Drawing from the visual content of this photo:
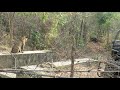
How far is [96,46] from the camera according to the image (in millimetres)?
4113

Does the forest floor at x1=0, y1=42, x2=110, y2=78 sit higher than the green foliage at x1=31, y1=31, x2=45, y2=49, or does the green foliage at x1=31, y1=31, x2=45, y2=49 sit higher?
the green foliage at x1=31, y1=31, x2=45, y2=49

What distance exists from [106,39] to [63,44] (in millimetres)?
652

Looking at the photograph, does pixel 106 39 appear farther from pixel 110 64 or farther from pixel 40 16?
pixel 40 16

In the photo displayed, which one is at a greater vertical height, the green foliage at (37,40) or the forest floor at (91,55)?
the green foliage at (37,40)

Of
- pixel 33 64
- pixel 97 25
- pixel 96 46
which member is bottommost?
pixel 33 64

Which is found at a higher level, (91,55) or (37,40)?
(37,40)
